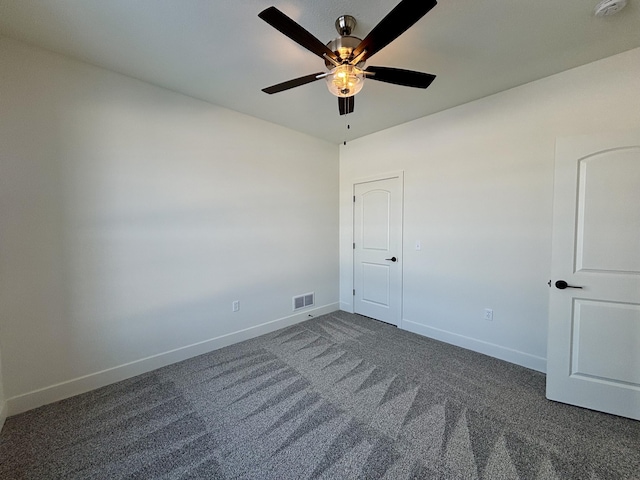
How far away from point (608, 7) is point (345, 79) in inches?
65.5

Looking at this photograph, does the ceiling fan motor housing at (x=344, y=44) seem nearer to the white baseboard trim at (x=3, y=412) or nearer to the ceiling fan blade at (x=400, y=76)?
the ceiling fan blade at (x=400, y=76)

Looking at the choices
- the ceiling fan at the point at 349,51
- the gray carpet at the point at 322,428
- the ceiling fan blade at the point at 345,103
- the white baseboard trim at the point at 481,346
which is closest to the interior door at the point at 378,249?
the white baseboard trim at the point at 481,346

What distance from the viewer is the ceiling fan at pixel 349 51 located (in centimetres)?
129

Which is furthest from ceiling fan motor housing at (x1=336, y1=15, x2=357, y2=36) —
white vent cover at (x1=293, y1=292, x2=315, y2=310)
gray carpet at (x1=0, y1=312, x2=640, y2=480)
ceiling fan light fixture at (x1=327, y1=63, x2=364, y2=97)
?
white vent cover at (x1=293, y1=292, x2=315, y2=310)

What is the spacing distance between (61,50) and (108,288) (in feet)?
6.35

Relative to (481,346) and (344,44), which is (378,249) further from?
(344,44)

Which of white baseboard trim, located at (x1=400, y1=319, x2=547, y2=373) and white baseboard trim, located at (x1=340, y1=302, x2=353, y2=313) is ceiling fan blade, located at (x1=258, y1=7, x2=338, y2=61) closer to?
white baseboard trim, located at (x1=400, y1=319, x2=547, y2=373)

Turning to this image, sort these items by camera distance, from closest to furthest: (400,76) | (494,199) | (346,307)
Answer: (400,76), (494,199), (346,307)

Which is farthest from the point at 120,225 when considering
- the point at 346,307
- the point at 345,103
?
the point at 346,307

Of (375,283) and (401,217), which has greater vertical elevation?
(401,217)

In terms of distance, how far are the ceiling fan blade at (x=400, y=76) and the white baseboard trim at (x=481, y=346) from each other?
269 cm

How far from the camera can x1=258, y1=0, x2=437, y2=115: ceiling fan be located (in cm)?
129

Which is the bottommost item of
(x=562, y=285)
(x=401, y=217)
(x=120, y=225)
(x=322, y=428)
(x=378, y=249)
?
(x=322, y=428)

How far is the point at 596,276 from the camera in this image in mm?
1961
